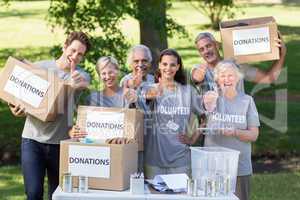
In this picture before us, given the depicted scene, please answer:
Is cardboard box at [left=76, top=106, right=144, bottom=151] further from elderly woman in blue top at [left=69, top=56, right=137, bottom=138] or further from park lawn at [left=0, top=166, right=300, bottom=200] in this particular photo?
park lawn at [left=0, top=166, right=300, bottom=200]

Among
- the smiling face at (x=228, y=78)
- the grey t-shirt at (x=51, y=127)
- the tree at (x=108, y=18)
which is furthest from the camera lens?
the tree at (x=108, y=18)

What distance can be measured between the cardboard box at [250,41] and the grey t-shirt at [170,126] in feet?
2.22

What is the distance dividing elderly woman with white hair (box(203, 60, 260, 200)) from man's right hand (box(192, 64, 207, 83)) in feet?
1.16

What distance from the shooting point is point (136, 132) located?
17.7 ft

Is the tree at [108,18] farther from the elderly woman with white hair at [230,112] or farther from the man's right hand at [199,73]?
the elderly woman with white hair at [230,112]

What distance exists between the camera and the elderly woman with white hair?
552cm

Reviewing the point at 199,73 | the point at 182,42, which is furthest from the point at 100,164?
the point at 182,42

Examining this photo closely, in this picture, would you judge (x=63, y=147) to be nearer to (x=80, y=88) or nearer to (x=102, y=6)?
(x=80, y=88)

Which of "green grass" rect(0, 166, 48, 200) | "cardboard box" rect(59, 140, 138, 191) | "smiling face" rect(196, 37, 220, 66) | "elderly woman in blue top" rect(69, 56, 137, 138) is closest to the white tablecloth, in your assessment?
"cardboard box" rect(59, 140, 138, 191)

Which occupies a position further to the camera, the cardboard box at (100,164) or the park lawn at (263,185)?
the park lawn at (263,185)

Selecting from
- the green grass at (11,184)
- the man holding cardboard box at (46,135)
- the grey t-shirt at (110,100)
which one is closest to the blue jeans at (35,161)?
the man holding cardboard box at (46,135)

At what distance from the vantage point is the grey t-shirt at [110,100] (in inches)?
224

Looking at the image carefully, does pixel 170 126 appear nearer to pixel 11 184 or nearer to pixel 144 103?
pixel 144 103

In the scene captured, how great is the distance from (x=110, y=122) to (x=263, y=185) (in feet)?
13.7
